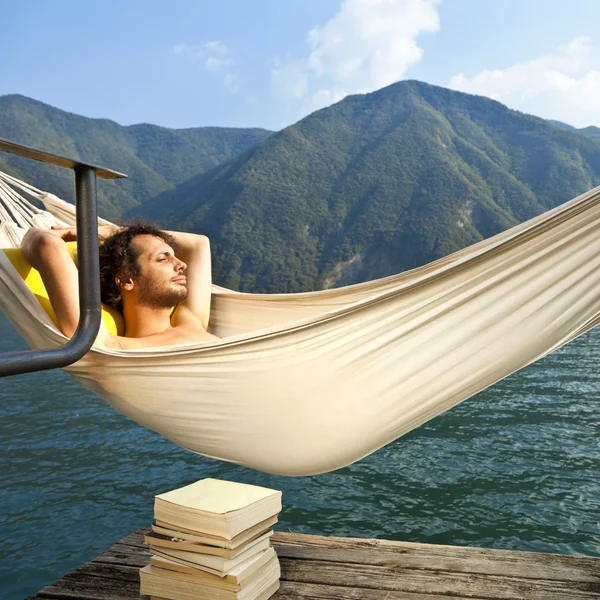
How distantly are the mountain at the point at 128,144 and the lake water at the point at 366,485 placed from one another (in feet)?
136

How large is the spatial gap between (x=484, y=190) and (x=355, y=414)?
40126mm

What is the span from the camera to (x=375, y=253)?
34875 millimetres

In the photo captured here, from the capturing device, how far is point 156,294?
1644 mm

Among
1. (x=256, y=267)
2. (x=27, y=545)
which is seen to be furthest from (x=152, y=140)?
(x=27, y=545)

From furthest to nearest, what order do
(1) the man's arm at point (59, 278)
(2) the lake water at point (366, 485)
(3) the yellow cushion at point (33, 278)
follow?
1. (2) the lake water at point (366, 485)
2. (3) the yellow cushion at point (33, 278)
3. (1) the man's arm at point (59, 278)

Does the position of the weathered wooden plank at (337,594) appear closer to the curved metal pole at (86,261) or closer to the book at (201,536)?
the book at (201,536)

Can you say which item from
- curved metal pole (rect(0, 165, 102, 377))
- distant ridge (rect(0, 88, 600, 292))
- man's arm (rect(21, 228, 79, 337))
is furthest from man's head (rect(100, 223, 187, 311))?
distant ridge (rect(0, 88, 600, 292))

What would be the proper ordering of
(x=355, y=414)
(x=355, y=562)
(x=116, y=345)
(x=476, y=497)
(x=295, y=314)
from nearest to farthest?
(x=355, y=414), (x=116, y=345), (x=355, y=562), (x=295, y=314), (x=476, y=497)

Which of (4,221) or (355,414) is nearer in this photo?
A: (355,414)

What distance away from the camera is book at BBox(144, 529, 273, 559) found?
1517 mm

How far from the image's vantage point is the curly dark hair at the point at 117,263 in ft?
5.30

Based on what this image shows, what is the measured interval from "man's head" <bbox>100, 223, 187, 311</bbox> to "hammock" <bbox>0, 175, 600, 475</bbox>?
35cm

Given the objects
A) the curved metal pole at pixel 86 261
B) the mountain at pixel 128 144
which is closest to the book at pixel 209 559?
the curved metal pole at pixel 86 261

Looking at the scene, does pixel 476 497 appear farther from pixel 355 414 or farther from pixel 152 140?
pixel 152 140
